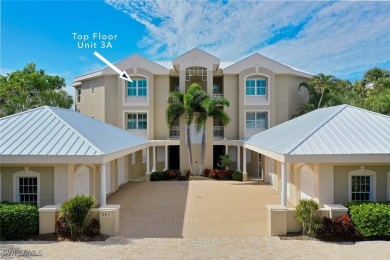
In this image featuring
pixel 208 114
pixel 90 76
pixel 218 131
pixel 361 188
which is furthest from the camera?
pixel 90 76

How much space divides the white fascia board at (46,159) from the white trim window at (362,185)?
9.99 meters

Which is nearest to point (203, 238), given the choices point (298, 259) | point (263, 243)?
point (263, 243)

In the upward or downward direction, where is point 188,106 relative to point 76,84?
downward

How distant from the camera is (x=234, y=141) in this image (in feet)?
92.8

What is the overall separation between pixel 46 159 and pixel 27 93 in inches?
1069

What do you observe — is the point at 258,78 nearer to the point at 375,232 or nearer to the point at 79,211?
the point at 375,232

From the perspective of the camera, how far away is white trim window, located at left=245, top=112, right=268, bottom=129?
98.4ft

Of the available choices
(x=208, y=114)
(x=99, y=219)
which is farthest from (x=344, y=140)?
(x=208, y=114)

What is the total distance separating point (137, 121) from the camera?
30.2 m

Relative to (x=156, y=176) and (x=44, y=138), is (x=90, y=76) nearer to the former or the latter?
(x=156, y=176)

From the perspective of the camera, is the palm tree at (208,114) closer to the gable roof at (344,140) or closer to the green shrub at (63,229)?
the gable roof at (344,140)

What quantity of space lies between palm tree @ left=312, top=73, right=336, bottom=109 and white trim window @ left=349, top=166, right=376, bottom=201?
19.1 meters

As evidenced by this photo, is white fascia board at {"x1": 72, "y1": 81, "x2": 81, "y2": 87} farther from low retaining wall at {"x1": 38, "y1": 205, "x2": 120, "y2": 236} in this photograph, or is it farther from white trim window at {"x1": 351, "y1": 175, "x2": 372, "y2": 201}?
white trim window at {"x1": 351, "y1": 175, "x2": 372, "y2": 201}

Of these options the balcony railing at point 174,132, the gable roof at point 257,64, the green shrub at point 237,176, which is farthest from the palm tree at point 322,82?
the balcony railing at point 174,132
